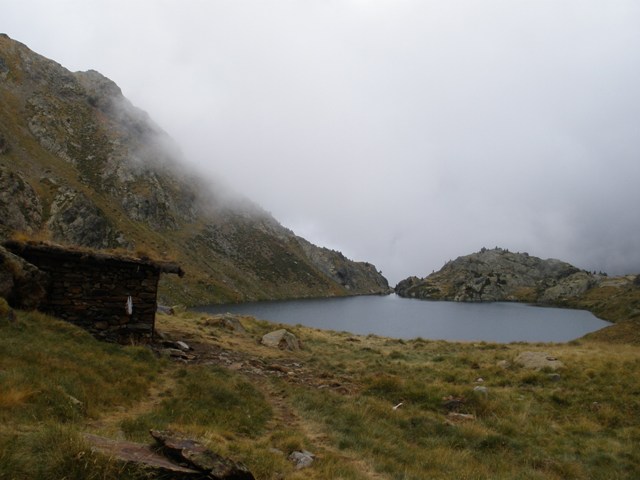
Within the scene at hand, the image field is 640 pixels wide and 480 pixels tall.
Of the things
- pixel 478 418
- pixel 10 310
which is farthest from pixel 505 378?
pixel 10 310

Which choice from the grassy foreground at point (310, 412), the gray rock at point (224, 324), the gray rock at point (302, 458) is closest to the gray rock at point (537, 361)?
the grassy foreground at point (310, 412)

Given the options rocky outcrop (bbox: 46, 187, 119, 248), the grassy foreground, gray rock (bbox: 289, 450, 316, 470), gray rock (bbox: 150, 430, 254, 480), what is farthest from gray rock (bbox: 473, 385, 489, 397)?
rocky outcrop (bbox: 46, 187, 119, 248)

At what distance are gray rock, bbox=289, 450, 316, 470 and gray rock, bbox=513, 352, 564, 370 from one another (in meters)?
16.8

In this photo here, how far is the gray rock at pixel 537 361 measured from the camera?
21.5 meters

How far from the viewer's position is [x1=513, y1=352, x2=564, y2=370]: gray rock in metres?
21.5

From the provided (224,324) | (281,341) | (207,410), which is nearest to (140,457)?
(207,410)

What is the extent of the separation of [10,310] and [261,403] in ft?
27.6

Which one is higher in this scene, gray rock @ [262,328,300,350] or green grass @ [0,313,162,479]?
green grass @ [0,313,162,479]

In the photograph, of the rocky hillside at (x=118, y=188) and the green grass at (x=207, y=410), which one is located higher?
the rocky hillside at (x=118, y=188)

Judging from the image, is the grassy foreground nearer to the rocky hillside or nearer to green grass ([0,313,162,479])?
green grass ([0,313,162,479])

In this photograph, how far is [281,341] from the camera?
86.9ft

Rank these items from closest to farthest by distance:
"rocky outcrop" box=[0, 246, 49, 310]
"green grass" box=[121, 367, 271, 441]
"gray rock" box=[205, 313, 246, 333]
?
"green grass" box=[121, 367, 271, 441] → "rocky outcrop" box=[0, 246, 49, 310] → "gray rock" box=[205, 313, 246, 333]

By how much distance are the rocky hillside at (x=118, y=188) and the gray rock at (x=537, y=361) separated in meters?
67.6

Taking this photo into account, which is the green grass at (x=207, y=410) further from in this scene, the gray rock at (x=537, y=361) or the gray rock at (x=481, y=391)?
the gray rock at (x=537, y=361)
